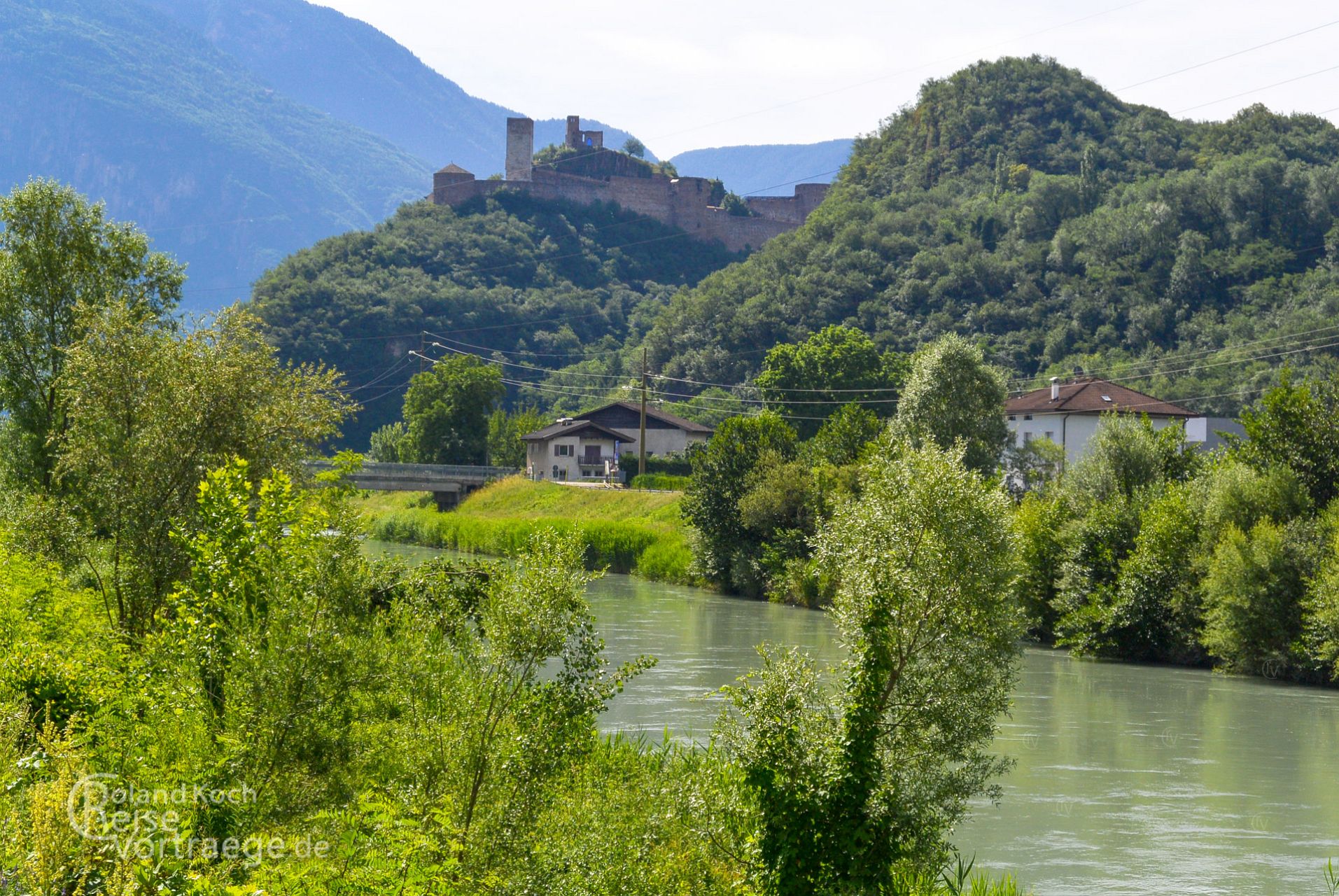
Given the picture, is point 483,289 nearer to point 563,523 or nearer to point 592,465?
point 592,465

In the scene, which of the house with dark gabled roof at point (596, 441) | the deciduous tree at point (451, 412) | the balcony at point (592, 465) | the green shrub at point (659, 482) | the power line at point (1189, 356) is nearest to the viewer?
the green shrub at point (659, 482)

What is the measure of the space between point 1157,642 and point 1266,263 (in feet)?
178

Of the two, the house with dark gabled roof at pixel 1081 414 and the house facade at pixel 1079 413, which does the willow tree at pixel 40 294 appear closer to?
the house with dark gabled roof at pixel 1081 414

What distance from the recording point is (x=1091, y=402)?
2488 inches

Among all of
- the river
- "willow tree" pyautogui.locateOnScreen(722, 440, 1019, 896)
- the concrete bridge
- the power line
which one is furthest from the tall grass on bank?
"willow tree" pyautogui.locateOnScreen(722, 440, 1019, 896)

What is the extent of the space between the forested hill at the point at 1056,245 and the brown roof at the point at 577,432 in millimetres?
18207

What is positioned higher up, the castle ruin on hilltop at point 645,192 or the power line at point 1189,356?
the castle ruin on hilltop at point 645,192

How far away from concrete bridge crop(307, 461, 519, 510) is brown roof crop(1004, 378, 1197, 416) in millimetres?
27989

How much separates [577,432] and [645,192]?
72630mm

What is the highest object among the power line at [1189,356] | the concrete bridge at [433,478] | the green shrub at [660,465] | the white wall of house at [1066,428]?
the power line at [1189,356]

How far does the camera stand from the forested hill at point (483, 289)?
109000mm

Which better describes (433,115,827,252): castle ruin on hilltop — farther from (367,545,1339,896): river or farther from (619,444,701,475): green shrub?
(367,545,1339,896): river

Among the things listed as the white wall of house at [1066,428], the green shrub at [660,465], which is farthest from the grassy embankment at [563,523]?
the white wall of house at [1066,428]

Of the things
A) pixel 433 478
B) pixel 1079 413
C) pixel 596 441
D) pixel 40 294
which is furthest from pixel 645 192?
pixel 40 294
